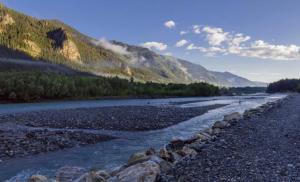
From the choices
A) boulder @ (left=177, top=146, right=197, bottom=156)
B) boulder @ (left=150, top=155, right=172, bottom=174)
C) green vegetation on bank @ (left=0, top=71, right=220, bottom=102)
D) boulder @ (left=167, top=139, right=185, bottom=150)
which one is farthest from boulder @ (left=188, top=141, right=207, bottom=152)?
Answer: green vegetation on bank @ (left=0, top=71, right=220, bottom=102)

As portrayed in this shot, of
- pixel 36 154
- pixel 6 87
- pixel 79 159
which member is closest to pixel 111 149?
pixel 79 159

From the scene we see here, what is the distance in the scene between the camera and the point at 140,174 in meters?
12.8

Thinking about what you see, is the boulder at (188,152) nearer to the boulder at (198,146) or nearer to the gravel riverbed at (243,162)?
the gravel riverbed at (243,162)

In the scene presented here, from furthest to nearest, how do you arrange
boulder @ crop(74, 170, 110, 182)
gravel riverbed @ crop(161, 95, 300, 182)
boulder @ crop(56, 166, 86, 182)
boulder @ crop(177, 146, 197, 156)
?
boulder @ crop(177, 146, 197, 156), boulder @ crop(56, 166, 86, 182), boulder @ crop(74, 170, 110, 182), gravel riverbed @ crop(161, 95, 300, 182)

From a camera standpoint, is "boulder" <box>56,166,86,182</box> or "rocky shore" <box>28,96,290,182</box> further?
"boulder" <box>56,166,86,182</box>

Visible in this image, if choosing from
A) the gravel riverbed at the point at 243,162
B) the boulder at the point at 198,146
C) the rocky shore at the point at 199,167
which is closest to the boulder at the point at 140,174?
the rocky shore at the point at 199,167

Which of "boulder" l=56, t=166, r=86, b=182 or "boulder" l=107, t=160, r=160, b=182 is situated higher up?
"boulder" l=107, t=160, r=160, b=182

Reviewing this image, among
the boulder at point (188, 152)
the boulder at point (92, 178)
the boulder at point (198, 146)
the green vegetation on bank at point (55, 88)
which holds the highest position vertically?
the green vegetation on bank at point (55, 88)

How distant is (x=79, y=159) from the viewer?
2098 cm

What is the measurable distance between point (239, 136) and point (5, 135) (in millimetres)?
18188

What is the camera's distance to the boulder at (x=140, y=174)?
12.5 metres

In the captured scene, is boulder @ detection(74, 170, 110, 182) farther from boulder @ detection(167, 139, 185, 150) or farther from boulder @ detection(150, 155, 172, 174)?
boulder @ detection(167, 139, 185, 150)

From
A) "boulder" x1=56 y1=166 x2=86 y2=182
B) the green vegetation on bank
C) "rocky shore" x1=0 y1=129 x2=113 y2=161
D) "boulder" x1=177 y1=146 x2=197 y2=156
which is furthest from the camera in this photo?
the green vegetation on bank

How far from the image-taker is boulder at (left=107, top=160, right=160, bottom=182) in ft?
41.1
